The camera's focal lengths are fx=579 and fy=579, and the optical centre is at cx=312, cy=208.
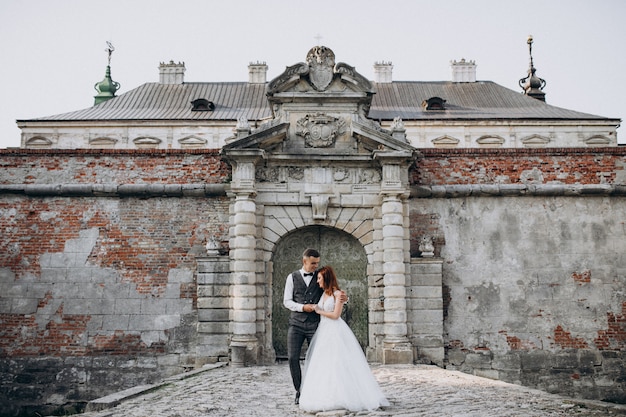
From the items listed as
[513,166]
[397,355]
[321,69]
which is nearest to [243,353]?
[397,355]

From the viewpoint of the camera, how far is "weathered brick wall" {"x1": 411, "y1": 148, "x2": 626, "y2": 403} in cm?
1206

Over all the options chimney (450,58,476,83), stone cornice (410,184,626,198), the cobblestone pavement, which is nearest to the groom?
the cobblestone pavement

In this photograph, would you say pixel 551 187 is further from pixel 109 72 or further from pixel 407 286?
pixel 109 72

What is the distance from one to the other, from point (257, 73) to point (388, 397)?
2602cm

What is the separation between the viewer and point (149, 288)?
12.1 meters

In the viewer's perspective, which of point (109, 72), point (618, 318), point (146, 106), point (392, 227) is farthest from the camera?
point (109, 72)

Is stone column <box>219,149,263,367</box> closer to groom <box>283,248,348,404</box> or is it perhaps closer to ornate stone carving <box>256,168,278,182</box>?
ornate stone carving <box>256,168,278,182</box>

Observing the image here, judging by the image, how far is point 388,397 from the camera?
24.6ft

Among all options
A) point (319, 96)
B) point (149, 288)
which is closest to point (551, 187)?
point (319, 96)

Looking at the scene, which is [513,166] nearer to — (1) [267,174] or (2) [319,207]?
(2) [319,207]

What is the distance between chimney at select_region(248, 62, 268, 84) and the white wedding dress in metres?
25.9

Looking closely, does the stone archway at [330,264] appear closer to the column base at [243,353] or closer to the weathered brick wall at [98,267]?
the column base at [243,353]

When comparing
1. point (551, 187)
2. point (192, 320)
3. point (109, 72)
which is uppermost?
point (109, 72)

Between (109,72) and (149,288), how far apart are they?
2587 cm
